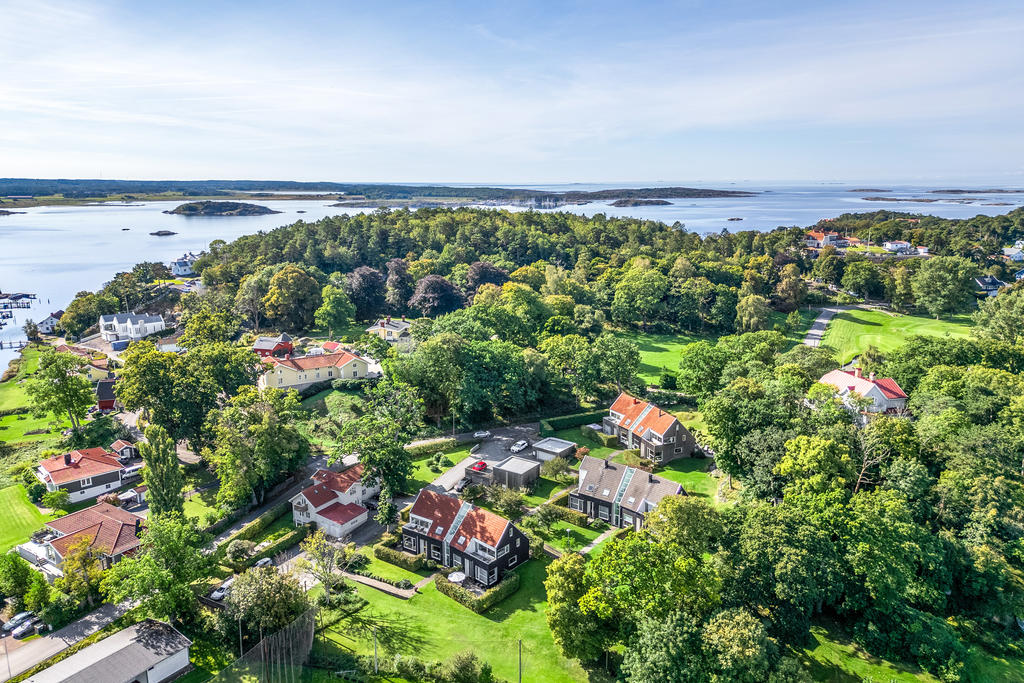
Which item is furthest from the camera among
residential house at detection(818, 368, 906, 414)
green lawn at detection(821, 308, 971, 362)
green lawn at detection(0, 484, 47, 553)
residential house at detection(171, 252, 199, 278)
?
residential house at detection(171, 252, 199, 278)

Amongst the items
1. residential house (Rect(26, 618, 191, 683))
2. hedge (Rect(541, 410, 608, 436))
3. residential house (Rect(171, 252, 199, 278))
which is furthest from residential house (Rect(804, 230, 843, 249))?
Result: residential house (Rect(26, 618, 191, 683))

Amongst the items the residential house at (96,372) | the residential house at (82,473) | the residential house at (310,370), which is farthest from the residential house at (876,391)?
the residential house at (96,372)

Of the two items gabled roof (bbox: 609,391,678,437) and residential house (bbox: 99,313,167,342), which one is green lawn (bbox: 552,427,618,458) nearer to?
gabled roof (bbox: 609,391,678,437)

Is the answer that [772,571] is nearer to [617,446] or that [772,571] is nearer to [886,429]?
[886,429]

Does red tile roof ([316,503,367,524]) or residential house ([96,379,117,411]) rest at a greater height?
residential house ([96,379,117,411])

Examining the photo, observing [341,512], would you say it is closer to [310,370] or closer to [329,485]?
[329,485]

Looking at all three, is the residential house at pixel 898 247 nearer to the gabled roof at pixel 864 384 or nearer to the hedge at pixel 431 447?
the gabled roof at pixel 864 384

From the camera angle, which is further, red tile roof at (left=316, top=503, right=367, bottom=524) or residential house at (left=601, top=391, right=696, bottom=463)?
residential house at (left=601, top=391, right=696, bottom=463)
